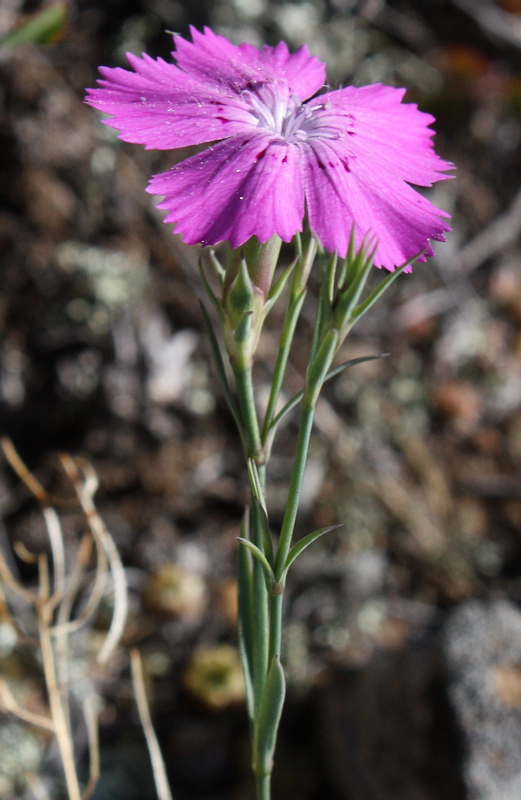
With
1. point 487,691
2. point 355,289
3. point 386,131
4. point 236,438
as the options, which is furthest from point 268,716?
point 236,438

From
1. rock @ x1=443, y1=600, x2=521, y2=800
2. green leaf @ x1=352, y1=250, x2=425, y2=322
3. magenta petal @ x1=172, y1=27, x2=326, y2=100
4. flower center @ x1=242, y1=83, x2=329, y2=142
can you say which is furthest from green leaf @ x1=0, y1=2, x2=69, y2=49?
rock @ x1=443, y1=600, x2=521, y2=800

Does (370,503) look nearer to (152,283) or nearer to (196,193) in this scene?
(152,283)

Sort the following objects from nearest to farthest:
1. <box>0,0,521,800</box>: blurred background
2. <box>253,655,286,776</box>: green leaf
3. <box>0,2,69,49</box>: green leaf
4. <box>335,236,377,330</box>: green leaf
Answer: <box>335,236,377,330</box>: green leaf < <box>253,655,286,776</box>: green leaf < <box>0,2,69,49</box>: green leaf < <box>0,0,521,800</box>: blurred background

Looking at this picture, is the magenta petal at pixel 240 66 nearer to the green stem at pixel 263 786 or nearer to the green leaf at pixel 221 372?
the green leaf at pixel 221 372

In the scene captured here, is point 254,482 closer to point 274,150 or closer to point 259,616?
point 259,616

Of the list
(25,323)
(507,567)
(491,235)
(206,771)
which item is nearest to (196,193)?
(206,771)

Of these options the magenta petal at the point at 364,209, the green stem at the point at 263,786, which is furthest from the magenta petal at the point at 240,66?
the green stem at the point at 263,786

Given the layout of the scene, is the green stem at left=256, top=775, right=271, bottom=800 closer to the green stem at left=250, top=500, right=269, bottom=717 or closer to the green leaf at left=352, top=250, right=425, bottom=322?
the green stem at left=250, top=500, right=269, bottom=717
